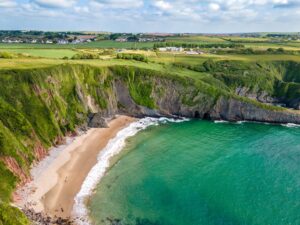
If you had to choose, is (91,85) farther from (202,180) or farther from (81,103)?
(202,180)

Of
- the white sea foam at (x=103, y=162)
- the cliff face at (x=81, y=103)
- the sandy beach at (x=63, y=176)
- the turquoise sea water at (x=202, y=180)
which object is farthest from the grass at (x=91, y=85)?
the turquoise sea water at (x=202, y=180)

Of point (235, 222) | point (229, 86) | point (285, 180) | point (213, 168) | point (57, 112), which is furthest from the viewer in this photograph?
point (229, 86)

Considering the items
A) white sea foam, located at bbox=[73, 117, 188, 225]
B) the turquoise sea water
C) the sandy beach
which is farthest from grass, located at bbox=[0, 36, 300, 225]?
the turquoise sea water

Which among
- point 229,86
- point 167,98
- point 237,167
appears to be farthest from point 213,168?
point 229,86

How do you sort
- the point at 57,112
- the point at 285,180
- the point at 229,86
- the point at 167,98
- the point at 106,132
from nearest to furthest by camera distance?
the point at 285,180, the point at 57,112, the point at 106,132, the point at 167,98, the point at 229,86

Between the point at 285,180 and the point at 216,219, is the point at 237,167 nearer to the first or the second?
the point at 285,180

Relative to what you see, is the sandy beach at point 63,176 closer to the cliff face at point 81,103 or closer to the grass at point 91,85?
the cliff face at point 81,103
